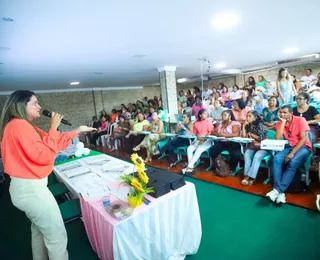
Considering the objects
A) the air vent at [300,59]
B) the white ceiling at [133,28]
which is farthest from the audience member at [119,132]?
the air vent at [300,59]

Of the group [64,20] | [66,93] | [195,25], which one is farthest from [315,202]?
[66,93]

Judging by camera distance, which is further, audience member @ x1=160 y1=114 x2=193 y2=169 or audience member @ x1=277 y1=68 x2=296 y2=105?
audience member @ x1=277 y1=68 x2=296 y2=105

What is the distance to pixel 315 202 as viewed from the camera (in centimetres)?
237

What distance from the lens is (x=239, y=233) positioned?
2.01 m

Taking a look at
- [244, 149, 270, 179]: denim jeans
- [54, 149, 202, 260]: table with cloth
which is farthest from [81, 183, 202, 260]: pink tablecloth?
Result: [244, 149, 270, 179]: denim jeans

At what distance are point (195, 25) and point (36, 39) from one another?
1.94m

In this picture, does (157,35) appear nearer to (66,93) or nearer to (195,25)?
(195,25)

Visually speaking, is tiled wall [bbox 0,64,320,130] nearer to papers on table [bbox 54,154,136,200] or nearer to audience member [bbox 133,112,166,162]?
audience member [bbox 133,112,166,162]

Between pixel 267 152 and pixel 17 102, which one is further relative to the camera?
pixel 267 152

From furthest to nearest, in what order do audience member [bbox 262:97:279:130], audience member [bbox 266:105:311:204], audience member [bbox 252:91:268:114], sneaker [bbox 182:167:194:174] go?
audience member [bbox 252:91:268:114] < audience member [bbox 262:97:279:130] < sneaker [bbox 182:167:194:174] < audience member [bbox 266:105:311:204]

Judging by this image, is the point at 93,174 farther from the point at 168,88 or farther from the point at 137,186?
the point at 168,88

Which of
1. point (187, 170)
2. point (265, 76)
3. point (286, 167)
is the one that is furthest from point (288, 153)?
point (265, 76)

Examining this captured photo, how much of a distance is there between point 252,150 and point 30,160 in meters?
2.93

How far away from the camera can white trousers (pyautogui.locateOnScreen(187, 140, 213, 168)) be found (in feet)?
12.2
